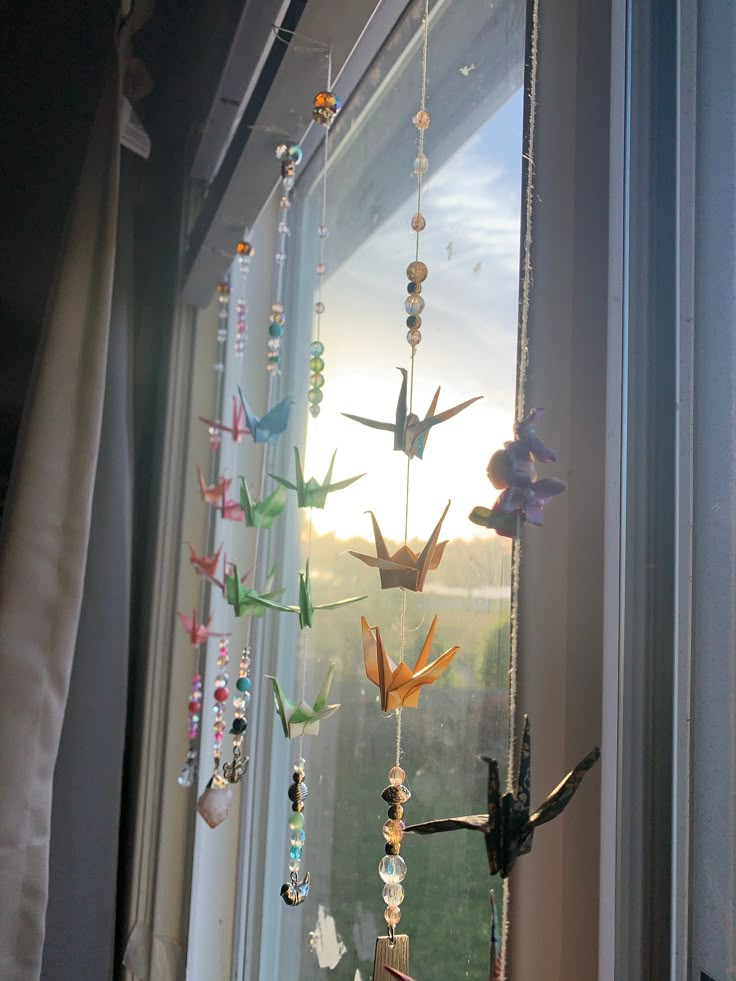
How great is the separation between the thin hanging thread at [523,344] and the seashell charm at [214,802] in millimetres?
435

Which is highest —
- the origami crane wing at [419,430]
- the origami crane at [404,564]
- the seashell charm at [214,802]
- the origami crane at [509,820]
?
the origami crane wing at [419,430]

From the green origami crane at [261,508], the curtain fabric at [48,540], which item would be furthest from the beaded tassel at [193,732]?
the green origami crane at [261,508]

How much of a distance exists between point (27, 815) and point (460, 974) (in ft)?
1.34

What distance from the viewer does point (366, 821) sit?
0.83 m

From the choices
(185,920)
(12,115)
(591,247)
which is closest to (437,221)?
(591,247)

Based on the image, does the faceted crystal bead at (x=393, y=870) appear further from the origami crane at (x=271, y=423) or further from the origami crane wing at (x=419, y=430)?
the origami crane at (x=271, y=423)

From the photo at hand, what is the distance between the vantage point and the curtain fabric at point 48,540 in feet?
2.21

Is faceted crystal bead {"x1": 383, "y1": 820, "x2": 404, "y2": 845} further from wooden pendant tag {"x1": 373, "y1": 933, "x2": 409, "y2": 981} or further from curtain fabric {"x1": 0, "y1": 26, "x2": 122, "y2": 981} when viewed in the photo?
curtain fabric {"x1": 0, "y1": 26, "x2": 122, "y2": 981}

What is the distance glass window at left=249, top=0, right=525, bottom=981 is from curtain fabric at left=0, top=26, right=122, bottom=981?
0.28 meters

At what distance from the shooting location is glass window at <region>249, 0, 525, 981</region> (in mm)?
593

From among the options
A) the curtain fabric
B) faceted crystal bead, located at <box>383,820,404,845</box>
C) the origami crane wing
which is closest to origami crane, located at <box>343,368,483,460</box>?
the origami crane wing

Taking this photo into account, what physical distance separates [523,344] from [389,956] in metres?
0.36

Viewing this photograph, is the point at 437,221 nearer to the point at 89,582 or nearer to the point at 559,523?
the point at 559,523

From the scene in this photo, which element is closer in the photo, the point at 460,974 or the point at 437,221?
the point at 460,974
